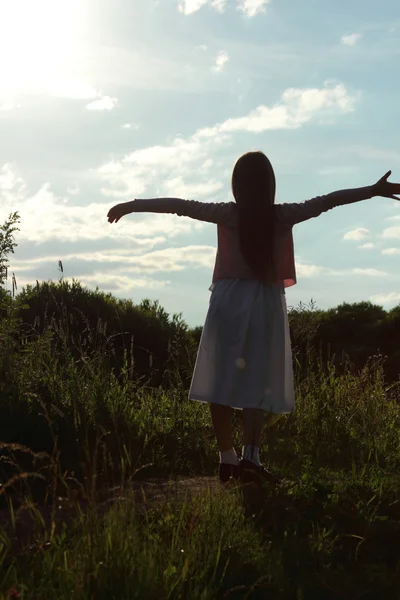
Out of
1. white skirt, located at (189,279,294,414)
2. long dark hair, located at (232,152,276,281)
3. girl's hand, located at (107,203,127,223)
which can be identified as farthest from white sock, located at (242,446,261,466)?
girl's hand, located at (107,203,127,223)

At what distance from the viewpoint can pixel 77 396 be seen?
252 inches

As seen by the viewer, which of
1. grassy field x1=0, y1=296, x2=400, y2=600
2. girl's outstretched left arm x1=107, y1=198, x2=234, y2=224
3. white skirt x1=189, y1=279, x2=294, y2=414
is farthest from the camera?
girl's outstretched left arm x1=107, y1=198, x2=234, y2=224

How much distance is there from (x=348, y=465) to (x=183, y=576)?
9.58 ft

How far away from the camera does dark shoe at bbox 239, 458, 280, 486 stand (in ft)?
15.5

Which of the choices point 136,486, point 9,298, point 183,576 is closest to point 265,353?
point 136,486

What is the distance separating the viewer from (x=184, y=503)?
11.4 ft

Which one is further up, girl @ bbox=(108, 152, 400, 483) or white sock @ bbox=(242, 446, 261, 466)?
girl @ bbox=(108, 152, 400, 483)

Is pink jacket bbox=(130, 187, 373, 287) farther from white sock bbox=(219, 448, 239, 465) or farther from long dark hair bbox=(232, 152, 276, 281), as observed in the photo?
white sock bbox=(219, 448, 239, 465)

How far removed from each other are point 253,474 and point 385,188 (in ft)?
6.97

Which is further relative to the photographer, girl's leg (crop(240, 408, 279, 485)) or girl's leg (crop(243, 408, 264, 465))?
girl's leg (crop(243, 408, 264, 465))

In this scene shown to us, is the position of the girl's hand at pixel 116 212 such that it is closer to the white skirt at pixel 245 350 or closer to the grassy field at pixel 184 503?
the white skirt at pixel 245 350

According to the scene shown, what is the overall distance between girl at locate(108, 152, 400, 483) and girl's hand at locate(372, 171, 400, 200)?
0.05ft

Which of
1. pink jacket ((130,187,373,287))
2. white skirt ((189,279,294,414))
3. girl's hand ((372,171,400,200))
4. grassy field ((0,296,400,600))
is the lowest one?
grassy field ((0,296,400,600))

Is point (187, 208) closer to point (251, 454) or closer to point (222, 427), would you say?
point (222, 427)
